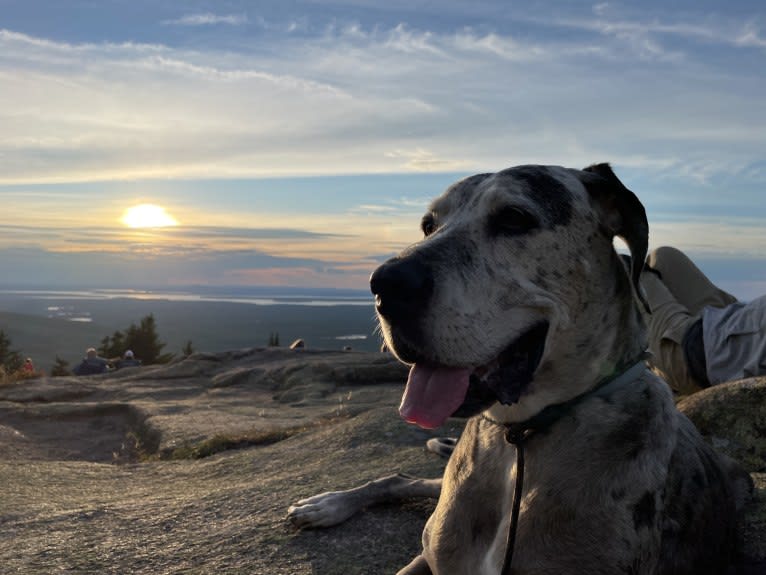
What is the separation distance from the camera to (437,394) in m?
3.77

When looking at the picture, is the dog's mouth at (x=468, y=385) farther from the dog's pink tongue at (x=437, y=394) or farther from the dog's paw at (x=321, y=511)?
the dog's paw at (x=321, y=511)

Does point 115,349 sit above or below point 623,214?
below

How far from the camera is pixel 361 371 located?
58.0 feet

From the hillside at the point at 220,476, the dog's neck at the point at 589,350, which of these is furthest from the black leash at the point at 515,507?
the hillside at the point at 220,476

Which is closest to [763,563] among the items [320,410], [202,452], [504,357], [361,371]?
[504,357]

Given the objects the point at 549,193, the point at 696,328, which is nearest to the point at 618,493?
the point at 549,193

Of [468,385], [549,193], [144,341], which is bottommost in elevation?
[144,341]

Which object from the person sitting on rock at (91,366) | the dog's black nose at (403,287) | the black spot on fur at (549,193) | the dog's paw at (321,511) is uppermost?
the black spot on fur at (549,193)

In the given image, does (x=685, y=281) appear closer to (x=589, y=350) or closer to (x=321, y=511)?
(x=321, y=511)

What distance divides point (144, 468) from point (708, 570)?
323 inches

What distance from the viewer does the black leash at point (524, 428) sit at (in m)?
3.75

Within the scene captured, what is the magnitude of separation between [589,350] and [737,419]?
12.3 ft

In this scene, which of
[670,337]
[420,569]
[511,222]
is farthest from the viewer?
[670,337]

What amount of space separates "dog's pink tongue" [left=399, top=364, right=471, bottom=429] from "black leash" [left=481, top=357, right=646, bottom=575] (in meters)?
0.38
